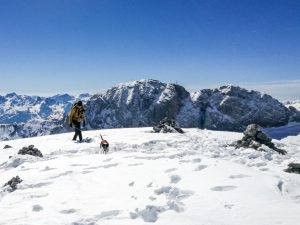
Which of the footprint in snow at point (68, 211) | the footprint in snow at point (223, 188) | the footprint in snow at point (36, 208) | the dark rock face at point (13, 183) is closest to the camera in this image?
the footprint in snow at point (68, 211)

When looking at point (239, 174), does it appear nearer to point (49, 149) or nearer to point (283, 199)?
point (283, 199)

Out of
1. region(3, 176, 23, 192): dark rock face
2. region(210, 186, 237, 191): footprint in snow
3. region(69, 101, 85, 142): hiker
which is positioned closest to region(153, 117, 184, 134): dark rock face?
region(69, 101, 85, 142): hiker

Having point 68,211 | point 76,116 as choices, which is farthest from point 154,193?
point 76,116

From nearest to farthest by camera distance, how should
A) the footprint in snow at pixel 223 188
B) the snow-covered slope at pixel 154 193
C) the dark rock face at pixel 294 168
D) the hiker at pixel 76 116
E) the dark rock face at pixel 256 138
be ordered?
the snow-covered slope at pixel 154 193
the footprint in snow at pixel 223 188
the dark rock face at pixel 294 168
the dark rock face at pixel 256 138
the hiker at pixel 76 116

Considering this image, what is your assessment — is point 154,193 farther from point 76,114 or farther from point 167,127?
point 167,127

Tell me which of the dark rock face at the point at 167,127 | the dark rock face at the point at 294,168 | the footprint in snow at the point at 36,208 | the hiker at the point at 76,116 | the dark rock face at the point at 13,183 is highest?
the hiker at the point at 76,116

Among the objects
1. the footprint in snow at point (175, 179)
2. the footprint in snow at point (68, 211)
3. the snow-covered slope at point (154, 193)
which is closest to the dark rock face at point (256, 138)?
the snow-covered slope at point (154, 193)

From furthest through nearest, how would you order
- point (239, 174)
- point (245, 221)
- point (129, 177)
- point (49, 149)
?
point (49, 149) < point (129, 177) < point (239, 174) < point (245, 221)

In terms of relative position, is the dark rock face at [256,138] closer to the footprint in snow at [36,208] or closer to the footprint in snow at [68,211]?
the footprint in snow at [68,211]

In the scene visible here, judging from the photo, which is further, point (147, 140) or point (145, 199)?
point (147, 140)

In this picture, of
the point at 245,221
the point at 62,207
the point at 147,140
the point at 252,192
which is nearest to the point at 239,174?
the point at 252,192

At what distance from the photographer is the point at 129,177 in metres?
11.1

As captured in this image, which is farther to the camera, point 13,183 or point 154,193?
point 13,183

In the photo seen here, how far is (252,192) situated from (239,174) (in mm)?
1512
